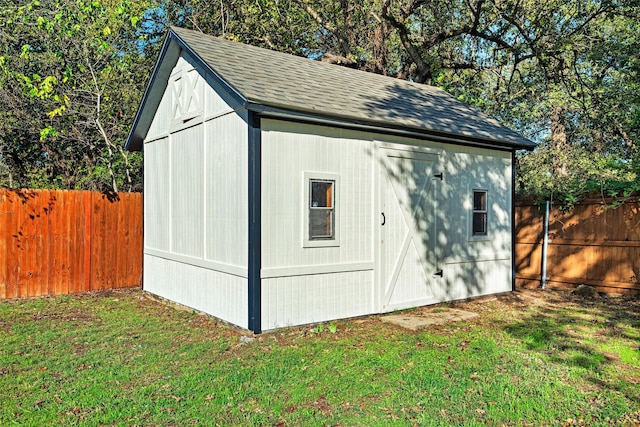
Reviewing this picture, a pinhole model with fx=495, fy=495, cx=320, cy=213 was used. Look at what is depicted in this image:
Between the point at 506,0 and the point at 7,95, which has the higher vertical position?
the point at 506,0

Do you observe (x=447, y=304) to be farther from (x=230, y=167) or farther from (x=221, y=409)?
(x=221, y=409)

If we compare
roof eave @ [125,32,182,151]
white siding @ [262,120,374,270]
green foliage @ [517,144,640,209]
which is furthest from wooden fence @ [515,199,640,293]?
roof eave @ [125,32,182,151]

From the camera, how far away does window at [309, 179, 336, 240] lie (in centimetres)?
739

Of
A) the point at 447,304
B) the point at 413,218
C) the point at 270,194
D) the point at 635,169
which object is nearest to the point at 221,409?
the point at 270,194

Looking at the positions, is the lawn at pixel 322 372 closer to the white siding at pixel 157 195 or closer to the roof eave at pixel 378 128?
the white siding at pixel 157 195

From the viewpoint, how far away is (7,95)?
46.2ft

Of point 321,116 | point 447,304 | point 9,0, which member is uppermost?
point 9,0

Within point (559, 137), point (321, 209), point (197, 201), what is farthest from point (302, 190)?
point (559, 137)

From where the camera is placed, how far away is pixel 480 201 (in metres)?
10.0

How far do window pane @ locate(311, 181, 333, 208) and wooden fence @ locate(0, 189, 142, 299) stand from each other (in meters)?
5.59

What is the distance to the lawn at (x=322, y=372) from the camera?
415cm

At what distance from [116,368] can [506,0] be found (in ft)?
48.4

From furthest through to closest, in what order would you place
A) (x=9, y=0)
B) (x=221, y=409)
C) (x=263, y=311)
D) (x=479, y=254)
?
(x=9, y=0) → (x=479, y=254) → (x=263, y=311) → (x=221, y=409)

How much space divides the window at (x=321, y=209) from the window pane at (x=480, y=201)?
3.69 m
